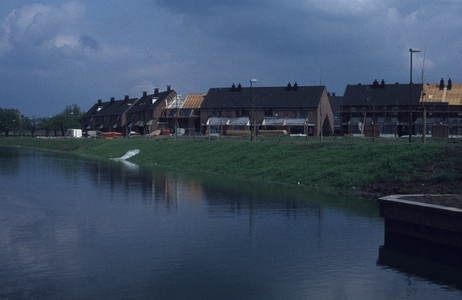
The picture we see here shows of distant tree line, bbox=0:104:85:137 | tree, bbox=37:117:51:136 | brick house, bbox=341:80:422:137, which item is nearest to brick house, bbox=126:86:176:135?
distant tree line, bbox=0:104:85:137

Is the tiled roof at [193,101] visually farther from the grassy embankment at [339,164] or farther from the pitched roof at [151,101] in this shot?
the grassy embankment at [339,164]

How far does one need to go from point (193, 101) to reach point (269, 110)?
20320 millimetres

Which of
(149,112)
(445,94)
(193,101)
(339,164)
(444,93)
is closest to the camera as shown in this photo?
(339,164)

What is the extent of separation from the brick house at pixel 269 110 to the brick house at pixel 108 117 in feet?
107

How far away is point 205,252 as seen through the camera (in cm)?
1157

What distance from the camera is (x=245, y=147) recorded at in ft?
134

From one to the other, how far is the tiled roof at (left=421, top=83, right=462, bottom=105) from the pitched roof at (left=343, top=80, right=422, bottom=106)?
175 cm

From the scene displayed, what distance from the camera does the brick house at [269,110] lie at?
80688 mm

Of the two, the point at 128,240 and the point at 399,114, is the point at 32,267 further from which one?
the point at 399,114

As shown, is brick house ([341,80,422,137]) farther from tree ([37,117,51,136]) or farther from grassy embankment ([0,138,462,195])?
tree ([37,117,51,136])

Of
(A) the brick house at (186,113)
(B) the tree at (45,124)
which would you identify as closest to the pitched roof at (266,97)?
(A) the brick house at (186,113)

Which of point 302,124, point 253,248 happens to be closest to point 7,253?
point 253,248

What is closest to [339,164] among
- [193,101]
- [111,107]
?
[193,101]

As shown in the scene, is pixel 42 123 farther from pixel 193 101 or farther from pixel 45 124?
pixel 193 101
